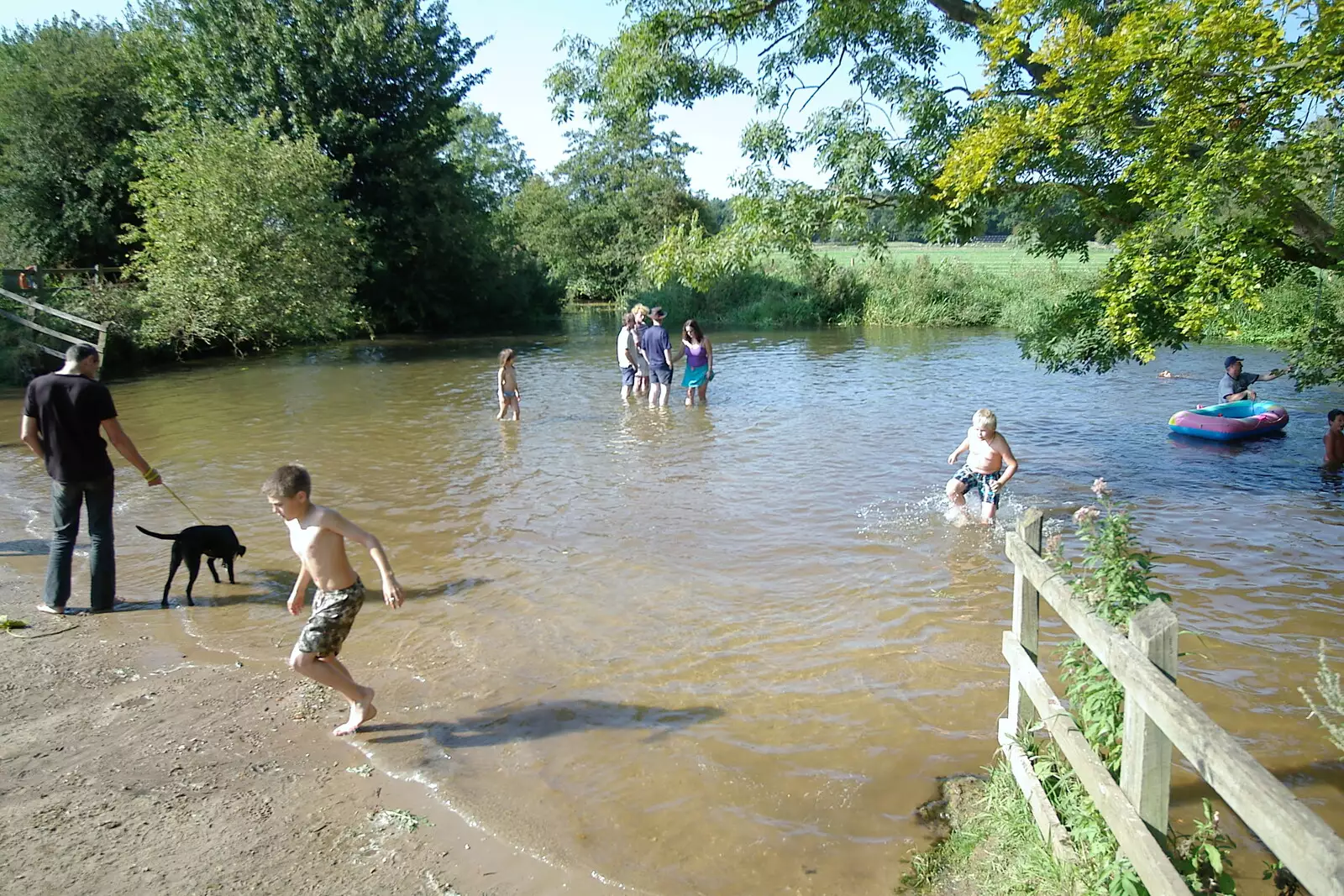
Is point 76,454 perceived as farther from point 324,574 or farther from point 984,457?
point 984,457

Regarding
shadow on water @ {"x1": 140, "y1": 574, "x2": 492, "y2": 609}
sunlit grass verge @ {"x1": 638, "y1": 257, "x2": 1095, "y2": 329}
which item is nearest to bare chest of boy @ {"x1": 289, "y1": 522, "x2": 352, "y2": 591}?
shadow on water @ {"x1": 140, "y1": 574, "x2": 492, "y2": 609}

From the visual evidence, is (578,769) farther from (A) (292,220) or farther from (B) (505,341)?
(B) (505,341)

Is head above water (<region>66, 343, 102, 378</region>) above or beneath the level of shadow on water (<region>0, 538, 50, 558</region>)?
above

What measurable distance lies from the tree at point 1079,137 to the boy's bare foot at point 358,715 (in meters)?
6.22

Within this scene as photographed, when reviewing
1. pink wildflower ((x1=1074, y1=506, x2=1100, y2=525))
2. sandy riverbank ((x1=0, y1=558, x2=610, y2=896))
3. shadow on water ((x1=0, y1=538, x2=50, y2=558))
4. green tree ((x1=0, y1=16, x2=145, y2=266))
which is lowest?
sandy riverbank ((x1=0, y1=558, x2=610, y2=896))

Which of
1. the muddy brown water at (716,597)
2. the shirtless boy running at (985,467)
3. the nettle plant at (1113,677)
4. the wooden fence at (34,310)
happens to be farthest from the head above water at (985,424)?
the wooden fence at (34,310)

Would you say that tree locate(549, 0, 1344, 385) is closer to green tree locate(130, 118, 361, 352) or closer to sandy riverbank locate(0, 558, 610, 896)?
sandy riverbank locate(0, 558, 610, 896)

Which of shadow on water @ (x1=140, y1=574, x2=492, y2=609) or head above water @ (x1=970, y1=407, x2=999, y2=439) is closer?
shadow on water @ (x1=140, y1=574, x2=492, y2=609)

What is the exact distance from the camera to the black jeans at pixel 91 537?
696 cm

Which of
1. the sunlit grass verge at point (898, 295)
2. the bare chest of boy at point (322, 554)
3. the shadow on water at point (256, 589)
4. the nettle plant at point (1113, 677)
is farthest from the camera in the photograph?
the sunlit grass verge at point (898, 295)

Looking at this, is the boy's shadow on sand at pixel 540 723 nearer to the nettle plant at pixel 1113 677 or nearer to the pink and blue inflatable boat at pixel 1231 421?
the nettle plant at pixel 1113 677

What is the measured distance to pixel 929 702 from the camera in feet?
18.5

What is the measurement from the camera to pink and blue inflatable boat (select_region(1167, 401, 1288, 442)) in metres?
13.6

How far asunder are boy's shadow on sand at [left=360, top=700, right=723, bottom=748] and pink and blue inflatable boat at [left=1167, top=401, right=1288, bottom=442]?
448 inches
